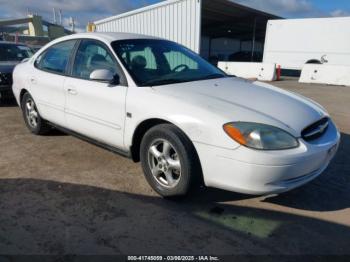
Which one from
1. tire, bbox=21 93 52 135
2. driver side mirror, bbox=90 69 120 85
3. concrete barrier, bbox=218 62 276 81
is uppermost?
driver side mirror, bbox=90 69 120 85

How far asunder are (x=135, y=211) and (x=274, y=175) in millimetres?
1290

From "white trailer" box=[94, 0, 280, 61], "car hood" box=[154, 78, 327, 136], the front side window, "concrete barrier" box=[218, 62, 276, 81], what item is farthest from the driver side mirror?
"concrete barrier" box=[218, 62, 276, 81]

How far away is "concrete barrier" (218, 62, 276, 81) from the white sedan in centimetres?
1329

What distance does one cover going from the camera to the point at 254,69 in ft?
56.8

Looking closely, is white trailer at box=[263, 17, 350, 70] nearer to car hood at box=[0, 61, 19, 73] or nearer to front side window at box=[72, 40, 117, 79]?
car hood at box=[0, 61, 19, 73]

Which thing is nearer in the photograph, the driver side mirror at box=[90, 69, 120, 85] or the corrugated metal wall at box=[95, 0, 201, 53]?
the driver side mirror at box=[90, 69, 120, 85]

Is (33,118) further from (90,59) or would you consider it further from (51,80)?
(90,59)

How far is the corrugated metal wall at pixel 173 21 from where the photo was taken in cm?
1327

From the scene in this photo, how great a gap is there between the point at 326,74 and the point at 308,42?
14.0 feet

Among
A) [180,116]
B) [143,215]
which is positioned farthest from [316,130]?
[143,215]

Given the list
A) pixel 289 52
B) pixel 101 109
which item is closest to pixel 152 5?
pixel 289 52

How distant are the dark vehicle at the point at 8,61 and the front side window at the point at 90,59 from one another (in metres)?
4.43

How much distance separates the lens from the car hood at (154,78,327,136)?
2719 millimetres

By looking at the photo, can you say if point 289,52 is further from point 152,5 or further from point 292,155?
point 292,155
